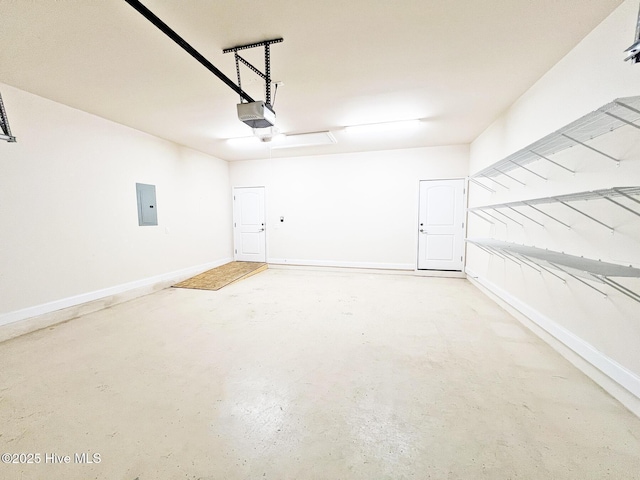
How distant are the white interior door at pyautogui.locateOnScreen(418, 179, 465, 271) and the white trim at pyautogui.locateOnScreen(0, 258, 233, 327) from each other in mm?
5226

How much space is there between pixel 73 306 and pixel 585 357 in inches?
228

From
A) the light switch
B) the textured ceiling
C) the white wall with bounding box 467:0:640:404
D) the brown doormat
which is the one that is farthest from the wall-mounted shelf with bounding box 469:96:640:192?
the light switch

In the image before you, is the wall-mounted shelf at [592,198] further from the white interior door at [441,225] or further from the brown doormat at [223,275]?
the brown doormat at [223,275]

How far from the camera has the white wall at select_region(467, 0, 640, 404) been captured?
5.74 feet

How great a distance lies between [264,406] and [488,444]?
4.67ft

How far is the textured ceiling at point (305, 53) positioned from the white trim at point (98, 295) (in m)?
2.61

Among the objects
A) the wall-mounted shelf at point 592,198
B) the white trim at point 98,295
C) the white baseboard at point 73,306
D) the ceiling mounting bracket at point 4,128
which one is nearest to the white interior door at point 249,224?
the white trim at point 98,295

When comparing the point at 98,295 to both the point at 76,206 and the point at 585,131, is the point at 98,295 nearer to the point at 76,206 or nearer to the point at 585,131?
the point at 76,206

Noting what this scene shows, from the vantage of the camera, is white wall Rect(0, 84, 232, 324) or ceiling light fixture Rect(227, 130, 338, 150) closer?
white wall Rect(0, 84, 232, 324)

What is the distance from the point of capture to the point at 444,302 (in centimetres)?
400

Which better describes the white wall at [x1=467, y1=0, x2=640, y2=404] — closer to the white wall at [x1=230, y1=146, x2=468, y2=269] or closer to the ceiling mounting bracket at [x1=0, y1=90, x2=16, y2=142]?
the white wall at [x1=230, y1=146, x2=468, y2=269]

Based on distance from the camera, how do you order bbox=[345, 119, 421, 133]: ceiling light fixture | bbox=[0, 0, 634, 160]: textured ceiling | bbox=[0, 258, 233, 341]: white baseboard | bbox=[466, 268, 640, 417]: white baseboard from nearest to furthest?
bbox=[466, 268, 640, 417]: white baseboard → bbox=[0, 0, 634, 160]: textured ceiling → bbox=[0, 258, 233, 341]: white baseboard → bbox=[345, 119, 421, 133]: ceiling light fixture

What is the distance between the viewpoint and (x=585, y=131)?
1.93 m

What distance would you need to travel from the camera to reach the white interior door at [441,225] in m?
5.54
